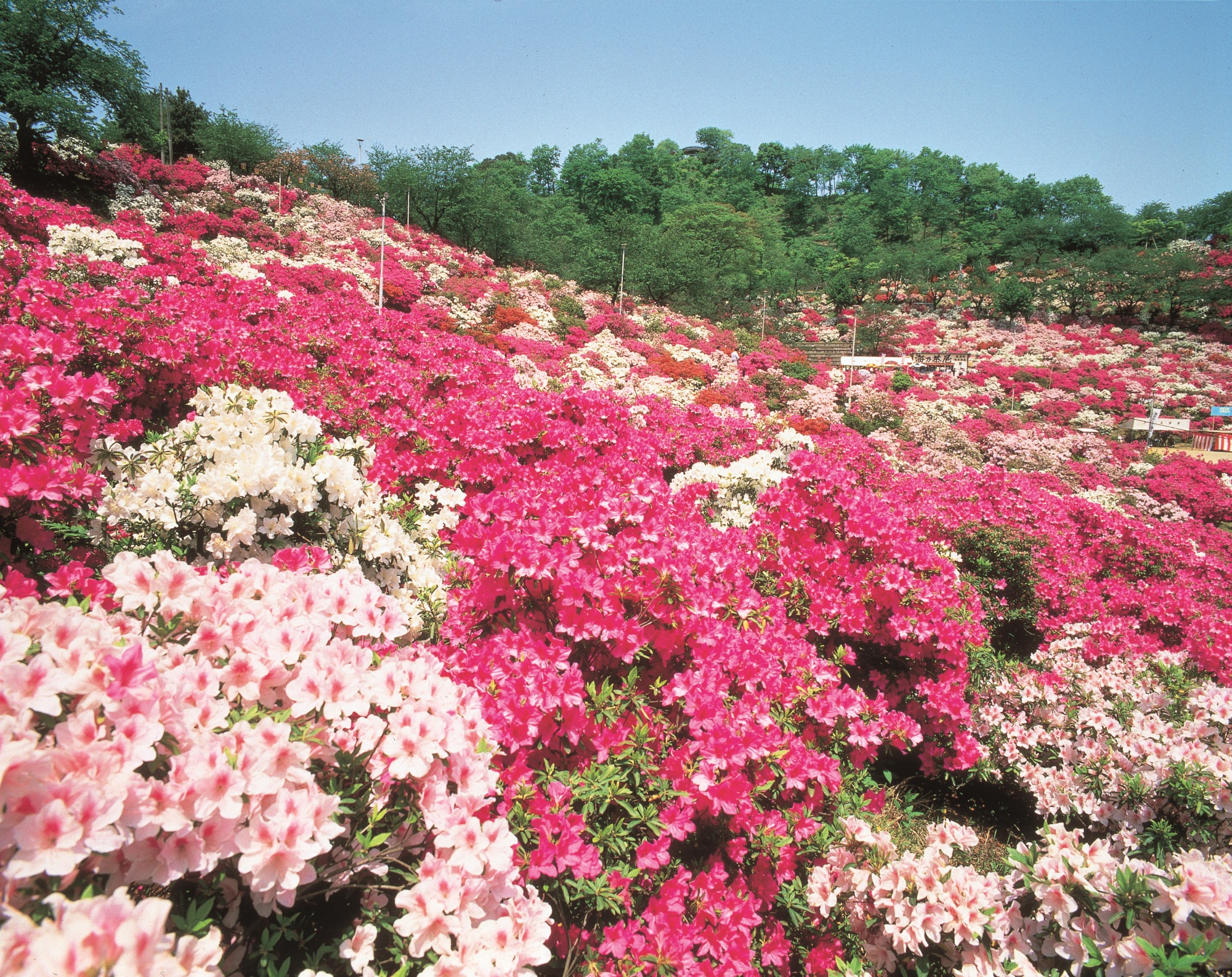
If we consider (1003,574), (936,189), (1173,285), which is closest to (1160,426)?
(1003,574)

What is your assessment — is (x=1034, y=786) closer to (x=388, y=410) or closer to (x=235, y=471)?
(x=235, y=471)

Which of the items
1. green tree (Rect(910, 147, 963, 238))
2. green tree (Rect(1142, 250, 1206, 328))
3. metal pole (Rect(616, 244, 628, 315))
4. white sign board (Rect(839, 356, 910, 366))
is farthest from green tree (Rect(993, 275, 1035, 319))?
green tree (Rect(910, 147, 963, 238))

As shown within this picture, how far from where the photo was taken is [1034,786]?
357 cm

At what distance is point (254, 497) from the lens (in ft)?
8.58

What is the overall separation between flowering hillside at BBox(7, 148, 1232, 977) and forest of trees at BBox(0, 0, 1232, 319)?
60.9 feet

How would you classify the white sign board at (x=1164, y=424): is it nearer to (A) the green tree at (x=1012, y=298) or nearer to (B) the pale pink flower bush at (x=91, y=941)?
(A) the green tree at (x=1012, y=298)

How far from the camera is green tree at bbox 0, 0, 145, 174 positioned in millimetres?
16656

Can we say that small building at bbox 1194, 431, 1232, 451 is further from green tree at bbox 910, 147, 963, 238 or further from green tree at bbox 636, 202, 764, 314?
green tree at bbox 910, 147, 963, 238

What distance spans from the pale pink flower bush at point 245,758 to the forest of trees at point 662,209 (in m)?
23.9

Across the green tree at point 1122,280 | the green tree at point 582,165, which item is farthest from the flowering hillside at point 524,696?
the green tree at point 582,165

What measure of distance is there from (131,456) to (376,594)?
5.32ft

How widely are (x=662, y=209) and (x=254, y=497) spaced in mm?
61286

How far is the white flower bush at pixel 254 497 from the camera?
8.42 feet

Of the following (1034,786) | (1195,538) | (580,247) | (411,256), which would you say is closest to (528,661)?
(1034,786)
